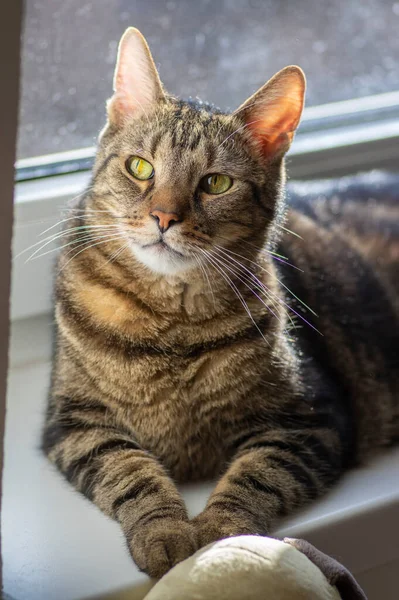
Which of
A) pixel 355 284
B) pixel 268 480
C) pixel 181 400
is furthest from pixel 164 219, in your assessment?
pixel 355 284

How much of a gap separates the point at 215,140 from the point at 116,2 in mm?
549

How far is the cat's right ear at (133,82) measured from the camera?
1.20 m

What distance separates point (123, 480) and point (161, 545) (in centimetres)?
16

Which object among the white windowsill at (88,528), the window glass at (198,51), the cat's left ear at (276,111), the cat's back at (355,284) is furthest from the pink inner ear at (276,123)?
the white windowsill at (88,528)

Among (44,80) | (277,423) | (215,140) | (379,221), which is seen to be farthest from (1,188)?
(379,221)

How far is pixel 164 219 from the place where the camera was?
3.73ft

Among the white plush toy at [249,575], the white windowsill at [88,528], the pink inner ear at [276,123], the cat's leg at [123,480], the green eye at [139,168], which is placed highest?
the pink inner ear at [276,123]

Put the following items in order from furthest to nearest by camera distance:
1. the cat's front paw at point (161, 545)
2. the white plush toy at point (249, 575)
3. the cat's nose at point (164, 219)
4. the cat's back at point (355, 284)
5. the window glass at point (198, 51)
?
the window glass at point (198, 51)
the cat's back at point (355, 284)
the cat's nose at point (164, 219)
the cat's front paw at point (161, 545)
the white plush toy at point (249, 575)

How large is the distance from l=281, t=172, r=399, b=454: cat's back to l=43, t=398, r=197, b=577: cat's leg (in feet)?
1.24

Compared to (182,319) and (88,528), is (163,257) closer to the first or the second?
(182,319)

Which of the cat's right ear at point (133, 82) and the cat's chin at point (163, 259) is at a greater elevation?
the cat's right ear at point (133, 82)

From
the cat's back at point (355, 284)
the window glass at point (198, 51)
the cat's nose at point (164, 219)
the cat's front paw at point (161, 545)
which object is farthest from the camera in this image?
the window glass at point (198, 51)

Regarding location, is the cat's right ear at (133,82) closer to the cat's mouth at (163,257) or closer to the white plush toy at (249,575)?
the cat's mouth at (163,257)

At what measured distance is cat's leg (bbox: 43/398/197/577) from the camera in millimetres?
1019
